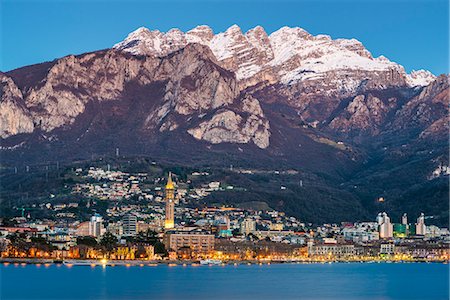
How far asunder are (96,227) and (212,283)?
70.7 meters

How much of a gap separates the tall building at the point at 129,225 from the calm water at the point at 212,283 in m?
36.6

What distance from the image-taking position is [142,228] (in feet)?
646

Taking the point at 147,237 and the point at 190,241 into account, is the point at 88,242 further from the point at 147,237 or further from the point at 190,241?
the point at 190,241

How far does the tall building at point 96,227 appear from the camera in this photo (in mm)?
190250

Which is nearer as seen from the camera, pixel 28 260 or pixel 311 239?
pixel 28 260

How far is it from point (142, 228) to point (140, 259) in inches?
1152

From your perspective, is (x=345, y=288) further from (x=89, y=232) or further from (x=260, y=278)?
(x=89, y=232)

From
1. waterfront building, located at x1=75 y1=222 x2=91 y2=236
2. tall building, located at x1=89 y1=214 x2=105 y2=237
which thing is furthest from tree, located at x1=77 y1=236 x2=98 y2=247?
tall building, located at x1=89 y1=214 x2=105 y2=237

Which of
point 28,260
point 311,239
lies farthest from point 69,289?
point 311,239

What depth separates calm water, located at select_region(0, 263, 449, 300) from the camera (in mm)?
109562

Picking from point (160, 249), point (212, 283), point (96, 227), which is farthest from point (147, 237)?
point (212, 283)

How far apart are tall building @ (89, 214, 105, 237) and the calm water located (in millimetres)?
33578

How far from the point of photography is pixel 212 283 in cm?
12300

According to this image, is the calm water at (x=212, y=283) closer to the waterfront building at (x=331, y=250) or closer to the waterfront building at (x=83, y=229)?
the waterfront building at (x=83, y=229)
